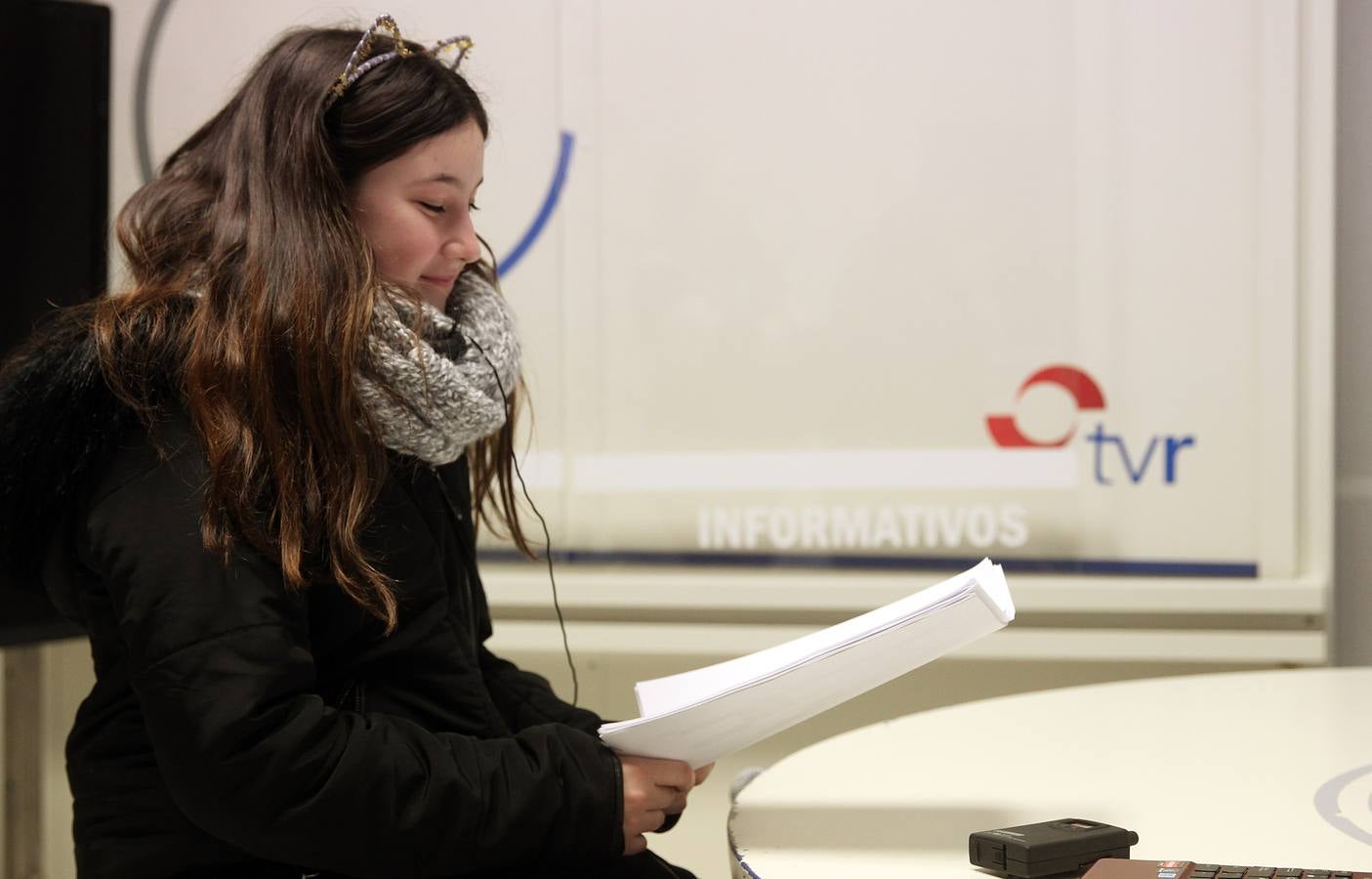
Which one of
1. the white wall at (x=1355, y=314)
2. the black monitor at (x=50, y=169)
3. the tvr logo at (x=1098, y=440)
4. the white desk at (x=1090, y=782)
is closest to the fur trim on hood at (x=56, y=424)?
the white desk at (x=1090, y=782)

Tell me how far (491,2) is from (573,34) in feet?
0.58

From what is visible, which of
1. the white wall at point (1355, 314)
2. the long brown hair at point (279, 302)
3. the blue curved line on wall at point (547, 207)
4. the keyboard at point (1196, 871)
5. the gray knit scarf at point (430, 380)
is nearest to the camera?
the keyboard at point (1196, 871)

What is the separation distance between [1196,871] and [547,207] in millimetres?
1822

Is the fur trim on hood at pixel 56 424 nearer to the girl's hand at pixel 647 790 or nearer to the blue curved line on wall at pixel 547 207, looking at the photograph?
the girl's hand at pixel 647 790

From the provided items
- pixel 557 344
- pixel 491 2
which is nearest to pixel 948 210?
pixel 557 344

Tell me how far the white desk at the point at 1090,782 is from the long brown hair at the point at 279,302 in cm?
38

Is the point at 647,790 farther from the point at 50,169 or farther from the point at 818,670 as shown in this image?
the point at 50,169

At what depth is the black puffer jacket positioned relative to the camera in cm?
91

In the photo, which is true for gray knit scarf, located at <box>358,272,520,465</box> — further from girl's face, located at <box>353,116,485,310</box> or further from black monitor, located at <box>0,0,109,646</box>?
black monitor, located at <box>0,0,109,646</box>

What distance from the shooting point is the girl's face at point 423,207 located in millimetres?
1201

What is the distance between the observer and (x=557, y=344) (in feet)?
7.60

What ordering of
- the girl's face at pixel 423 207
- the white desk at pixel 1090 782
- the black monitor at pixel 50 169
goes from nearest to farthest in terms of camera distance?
the white desk at pixel 1090 782 < the girl's face at pixel 423 207 < the black monitor at pixel 50 169

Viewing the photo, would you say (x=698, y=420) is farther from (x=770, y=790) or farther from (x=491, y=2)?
(x=770, y=790)

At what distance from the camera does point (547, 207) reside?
2.31m
